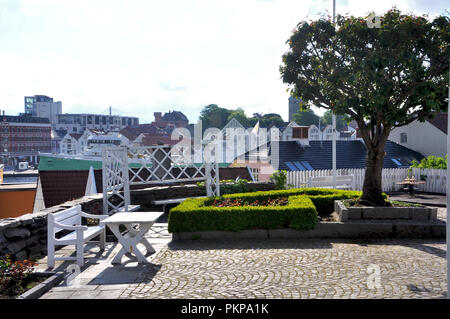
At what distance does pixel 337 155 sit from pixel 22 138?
4116 inches

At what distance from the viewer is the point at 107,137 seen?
91312mm

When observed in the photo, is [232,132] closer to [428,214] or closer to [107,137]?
[107,137]

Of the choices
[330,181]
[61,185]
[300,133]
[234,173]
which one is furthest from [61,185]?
[300,133]

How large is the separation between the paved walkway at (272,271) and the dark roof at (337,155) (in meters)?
20.3

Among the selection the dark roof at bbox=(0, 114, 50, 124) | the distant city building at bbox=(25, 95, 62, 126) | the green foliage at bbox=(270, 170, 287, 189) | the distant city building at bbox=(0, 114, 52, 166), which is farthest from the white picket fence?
the distant city building at bbox=(25, 95, 62, 126)

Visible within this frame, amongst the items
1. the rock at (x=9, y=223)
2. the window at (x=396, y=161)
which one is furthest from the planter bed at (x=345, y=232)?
the window at (x=396, y=161)

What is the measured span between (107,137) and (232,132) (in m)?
27.9

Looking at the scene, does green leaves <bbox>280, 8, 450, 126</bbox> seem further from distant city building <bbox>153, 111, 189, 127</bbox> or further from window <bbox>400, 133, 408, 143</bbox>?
distant city building <bbox>153, 111, 189, 127</bbox>

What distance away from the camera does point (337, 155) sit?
99.5 ft

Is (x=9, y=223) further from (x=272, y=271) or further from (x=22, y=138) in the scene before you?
(x=22, y=138)

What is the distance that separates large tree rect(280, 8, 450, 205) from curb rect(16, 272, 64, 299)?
760 centimetres

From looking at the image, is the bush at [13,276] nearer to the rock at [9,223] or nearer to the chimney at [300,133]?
the rock at [9,223]
